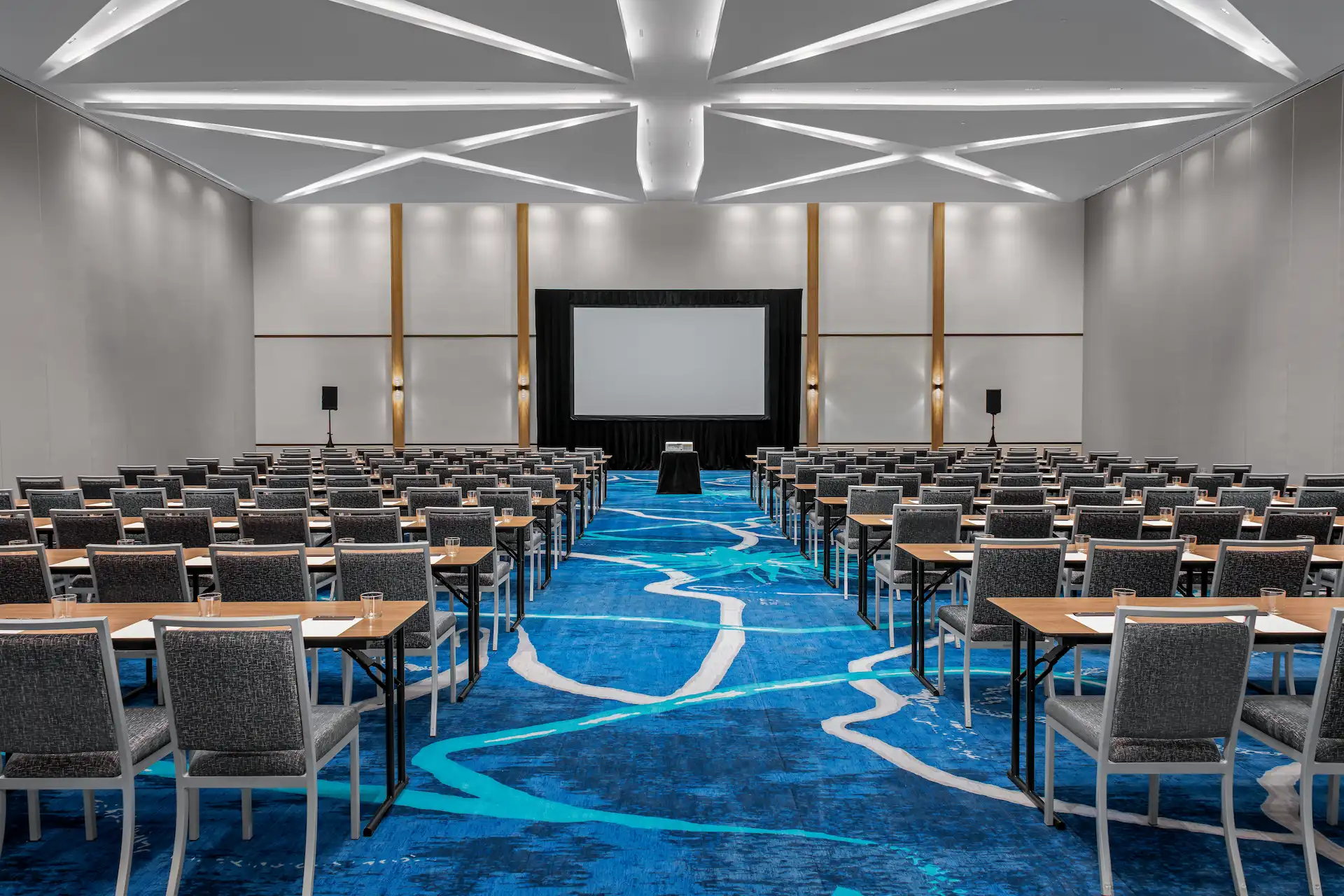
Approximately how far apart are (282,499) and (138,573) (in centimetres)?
265

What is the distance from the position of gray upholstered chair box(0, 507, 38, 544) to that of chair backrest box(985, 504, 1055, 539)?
5805mm

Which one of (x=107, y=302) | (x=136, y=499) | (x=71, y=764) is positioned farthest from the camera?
(x=107, y=302)

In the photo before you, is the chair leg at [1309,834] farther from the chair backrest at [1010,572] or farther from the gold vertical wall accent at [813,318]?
the gold vertical wall accent at [813,318]

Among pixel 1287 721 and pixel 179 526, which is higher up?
pixel 179 526

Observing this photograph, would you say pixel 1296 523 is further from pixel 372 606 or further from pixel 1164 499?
pixel 372 606

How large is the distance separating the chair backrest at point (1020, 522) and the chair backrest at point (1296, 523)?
3.74ft

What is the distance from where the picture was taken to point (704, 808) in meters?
3.48

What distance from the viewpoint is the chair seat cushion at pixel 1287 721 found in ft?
9.36

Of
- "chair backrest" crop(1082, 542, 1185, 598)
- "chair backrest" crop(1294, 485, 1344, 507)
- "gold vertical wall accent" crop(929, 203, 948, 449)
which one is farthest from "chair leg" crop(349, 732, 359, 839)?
"gold vertical wall accent" crop(929, 203, 948, 449)

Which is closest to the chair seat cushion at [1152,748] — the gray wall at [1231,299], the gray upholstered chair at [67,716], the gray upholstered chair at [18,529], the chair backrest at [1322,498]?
the gray upholstered chair at [67,716]

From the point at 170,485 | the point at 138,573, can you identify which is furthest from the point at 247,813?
the point at 170,485

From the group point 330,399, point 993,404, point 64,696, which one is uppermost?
point 330,399

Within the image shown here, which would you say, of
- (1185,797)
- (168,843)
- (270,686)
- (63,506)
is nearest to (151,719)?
(168,843)

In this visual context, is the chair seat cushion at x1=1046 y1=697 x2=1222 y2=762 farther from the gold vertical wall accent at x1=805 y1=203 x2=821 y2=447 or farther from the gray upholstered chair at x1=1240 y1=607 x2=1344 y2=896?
the gold vertical wall accent at x1=805 y1=203 x2=821 y2=447
